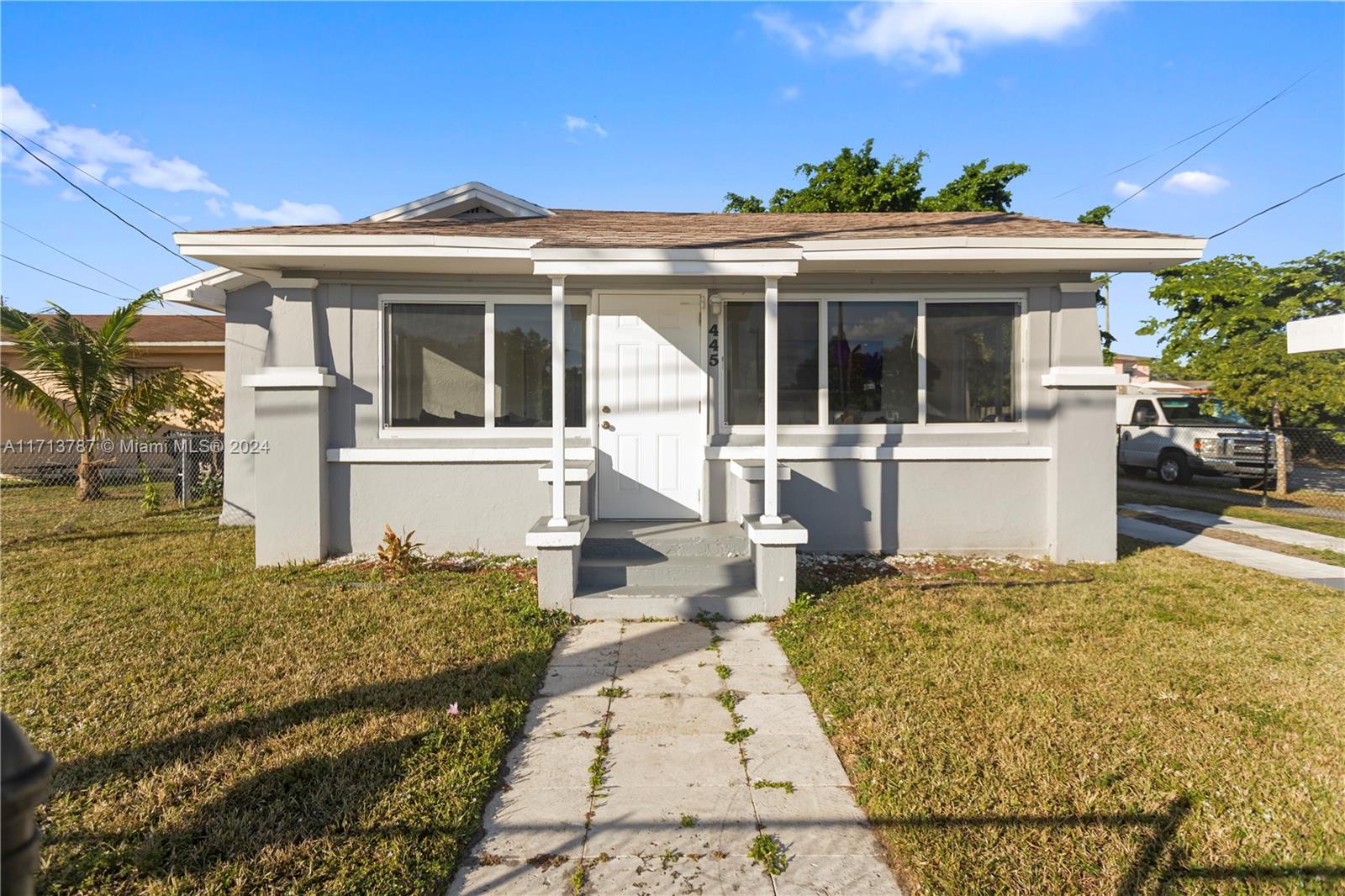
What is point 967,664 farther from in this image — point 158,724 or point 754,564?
point 158,724

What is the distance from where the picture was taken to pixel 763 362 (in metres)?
6.92

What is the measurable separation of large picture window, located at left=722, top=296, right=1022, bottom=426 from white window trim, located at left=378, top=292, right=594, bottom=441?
1.48 metres

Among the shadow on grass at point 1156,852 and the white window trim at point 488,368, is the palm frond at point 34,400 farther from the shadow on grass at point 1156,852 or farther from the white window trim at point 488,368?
the shadow on grass at point 1156,852

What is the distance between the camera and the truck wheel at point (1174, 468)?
45.8ft

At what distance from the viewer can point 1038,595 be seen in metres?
5.68

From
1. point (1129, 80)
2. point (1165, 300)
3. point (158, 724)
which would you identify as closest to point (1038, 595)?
point (158, 724)

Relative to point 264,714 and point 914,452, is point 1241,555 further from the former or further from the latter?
point 264,714

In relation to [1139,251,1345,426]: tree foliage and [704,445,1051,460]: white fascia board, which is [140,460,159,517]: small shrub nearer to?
[704,445,1051,460]: white fascia board

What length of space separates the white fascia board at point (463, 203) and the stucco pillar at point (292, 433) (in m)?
1.73

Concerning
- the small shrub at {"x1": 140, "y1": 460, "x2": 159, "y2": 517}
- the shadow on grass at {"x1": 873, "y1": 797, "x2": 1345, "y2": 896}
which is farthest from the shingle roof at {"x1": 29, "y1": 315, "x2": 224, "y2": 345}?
the shadow on grass at {"x1": 873, "y1": 797, "x2": 1345, "y2": 896}

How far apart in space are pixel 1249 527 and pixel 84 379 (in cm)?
1604

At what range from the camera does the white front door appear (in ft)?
22.6

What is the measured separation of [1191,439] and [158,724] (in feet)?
54.3

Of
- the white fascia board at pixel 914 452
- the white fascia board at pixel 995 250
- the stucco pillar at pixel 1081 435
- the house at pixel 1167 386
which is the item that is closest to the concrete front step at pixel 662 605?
the white fascia board at pixel 914 452
